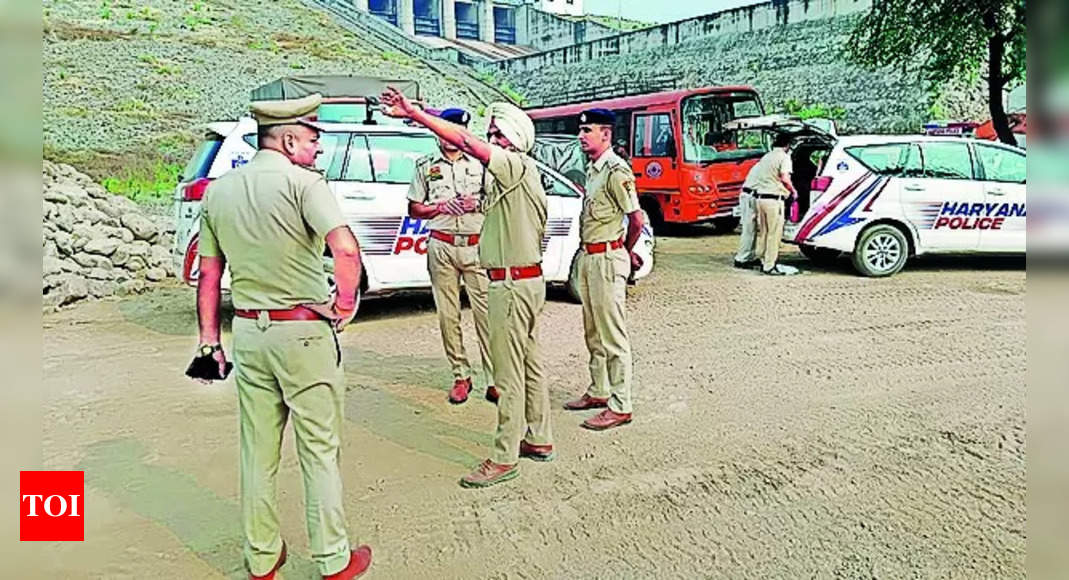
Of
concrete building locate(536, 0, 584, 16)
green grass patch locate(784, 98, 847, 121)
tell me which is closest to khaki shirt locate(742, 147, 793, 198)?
green grass patch locate(784, 98, 847, 121)

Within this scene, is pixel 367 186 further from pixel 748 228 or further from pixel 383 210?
pixel 748 228

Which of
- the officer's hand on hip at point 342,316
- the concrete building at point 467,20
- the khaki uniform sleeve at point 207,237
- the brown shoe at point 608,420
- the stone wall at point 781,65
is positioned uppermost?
the concrete building at point 467,20

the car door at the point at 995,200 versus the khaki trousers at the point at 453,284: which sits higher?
the car door at the point at 995,200

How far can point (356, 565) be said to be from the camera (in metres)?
3.31

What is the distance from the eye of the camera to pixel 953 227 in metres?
9.39

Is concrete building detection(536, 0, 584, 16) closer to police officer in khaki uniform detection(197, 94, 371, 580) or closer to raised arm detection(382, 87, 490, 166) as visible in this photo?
raised arm detection(382, 87, 490, 166)

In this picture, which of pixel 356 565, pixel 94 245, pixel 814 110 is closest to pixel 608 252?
pixel 356 565

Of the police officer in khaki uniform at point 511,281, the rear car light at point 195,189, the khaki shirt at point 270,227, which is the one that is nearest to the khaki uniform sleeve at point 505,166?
the police officer in khaki uniform at point 511,281

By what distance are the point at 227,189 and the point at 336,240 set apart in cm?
45

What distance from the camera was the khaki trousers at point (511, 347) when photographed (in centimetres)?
414

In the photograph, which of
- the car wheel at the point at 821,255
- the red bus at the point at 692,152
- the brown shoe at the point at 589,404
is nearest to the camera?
the brown shoe at the point at 589,404

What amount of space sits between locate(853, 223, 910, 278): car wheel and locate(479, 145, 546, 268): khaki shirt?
6.33 meters

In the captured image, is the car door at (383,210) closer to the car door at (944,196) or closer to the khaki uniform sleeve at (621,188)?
the khaki uniform sleeve at (621,188)

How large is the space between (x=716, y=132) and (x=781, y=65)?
→ 14.6 m
